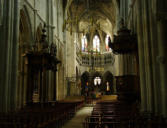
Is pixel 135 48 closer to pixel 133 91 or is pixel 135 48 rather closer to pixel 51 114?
pixel 133 91

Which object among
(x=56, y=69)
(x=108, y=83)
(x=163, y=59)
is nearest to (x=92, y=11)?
(x=108, y=83)

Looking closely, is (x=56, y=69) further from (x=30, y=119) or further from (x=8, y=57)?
(x=30, y=119)

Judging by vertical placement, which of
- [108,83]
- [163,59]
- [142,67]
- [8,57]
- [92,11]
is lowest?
[108,83]

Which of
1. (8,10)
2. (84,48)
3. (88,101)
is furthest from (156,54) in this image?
(84,48)

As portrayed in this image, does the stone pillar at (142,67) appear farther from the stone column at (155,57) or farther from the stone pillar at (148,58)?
the stone column at (155,57)

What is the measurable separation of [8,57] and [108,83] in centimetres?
3679

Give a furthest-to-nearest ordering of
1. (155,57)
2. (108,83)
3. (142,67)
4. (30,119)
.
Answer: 1. (108,83)
2. (142,67)
3. (155,57)
4. (30,119)

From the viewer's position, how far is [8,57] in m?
11.2

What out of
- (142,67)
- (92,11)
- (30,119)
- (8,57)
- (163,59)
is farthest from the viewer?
(92,11)

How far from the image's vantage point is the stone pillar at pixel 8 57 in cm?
1073

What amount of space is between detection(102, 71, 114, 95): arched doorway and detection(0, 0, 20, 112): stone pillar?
34.5 metres

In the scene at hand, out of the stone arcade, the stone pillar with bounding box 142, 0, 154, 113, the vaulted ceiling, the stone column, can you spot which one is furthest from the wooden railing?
the vaulted ceiling

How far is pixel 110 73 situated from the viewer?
4544 cm

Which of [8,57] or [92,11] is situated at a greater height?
Answer: [92,11]
